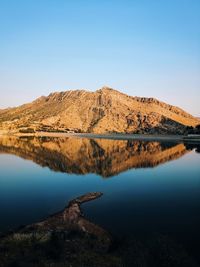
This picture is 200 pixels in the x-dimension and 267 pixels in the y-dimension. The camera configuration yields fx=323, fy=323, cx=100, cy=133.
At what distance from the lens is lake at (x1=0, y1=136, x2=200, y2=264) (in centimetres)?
3406

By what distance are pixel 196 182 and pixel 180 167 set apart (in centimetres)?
2322

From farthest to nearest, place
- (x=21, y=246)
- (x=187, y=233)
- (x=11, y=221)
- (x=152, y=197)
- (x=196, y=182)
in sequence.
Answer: (x=196, y=182)
(x=152, y=197)
(x=11, y=221)
(x=187, y=233)
(x=21, y=246)

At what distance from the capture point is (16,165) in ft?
287

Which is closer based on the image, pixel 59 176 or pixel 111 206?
pixel 111 206

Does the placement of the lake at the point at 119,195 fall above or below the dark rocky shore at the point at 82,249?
below

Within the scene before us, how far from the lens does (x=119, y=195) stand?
5131cm

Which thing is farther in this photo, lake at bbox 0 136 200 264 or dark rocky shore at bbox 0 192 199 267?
lake at bbox 0 136 200 264

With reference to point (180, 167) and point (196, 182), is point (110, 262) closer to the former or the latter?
point (196, 182)

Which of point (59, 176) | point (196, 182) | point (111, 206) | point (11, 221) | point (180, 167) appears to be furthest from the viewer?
point (180, 167)

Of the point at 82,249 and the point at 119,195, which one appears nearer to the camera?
the point at 82,249

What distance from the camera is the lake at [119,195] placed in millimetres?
34059

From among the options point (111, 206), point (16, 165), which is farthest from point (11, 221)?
point (16, 165)

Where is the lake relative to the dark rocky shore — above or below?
below

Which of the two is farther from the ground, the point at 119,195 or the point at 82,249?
the point at 82,249
